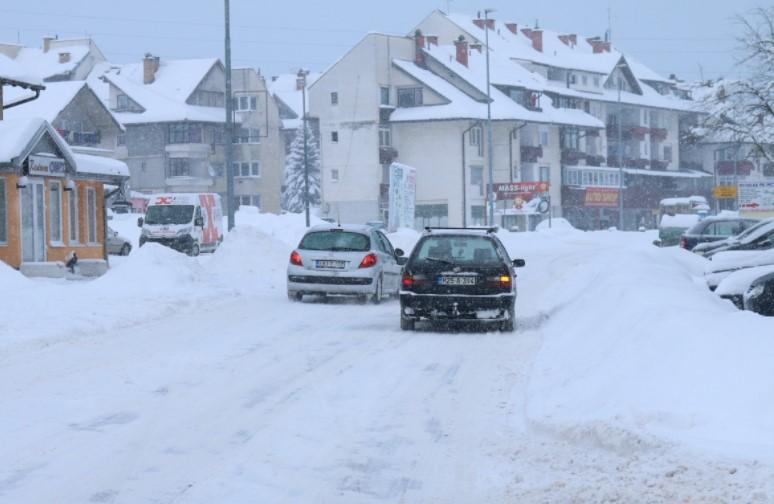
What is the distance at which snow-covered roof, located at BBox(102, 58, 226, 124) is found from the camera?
88500mm

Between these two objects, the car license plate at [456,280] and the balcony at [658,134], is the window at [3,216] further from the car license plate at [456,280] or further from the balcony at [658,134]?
the balcony at [658,134]

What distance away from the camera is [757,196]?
48.6m

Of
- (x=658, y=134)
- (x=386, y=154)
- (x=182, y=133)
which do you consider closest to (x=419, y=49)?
(x=386, y=154)

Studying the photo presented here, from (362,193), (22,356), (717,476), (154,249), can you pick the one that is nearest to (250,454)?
(717,476)

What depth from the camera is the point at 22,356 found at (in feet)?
46.6

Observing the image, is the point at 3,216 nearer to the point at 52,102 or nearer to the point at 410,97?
the point at 52,102

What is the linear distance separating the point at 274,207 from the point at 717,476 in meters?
92.3

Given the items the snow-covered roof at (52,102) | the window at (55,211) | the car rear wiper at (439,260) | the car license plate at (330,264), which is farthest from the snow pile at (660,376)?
the snow-covered roof at (52,102)

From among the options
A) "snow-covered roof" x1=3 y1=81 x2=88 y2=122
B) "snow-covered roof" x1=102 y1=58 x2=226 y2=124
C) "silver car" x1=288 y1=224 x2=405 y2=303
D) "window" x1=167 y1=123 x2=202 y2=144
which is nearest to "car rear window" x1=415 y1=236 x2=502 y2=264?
"silver car" x1=288 y1=224 x2=405 y2=303

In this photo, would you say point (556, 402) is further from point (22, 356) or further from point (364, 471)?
point (22, 356)

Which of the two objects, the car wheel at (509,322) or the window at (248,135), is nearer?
the car wheel at (509,322)

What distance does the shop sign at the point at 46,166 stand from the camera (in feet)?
96.6

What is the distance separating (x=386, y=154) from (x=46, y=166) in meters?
54.3

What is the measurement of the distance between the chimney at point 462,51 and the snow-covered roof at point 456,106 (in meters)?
0.91
